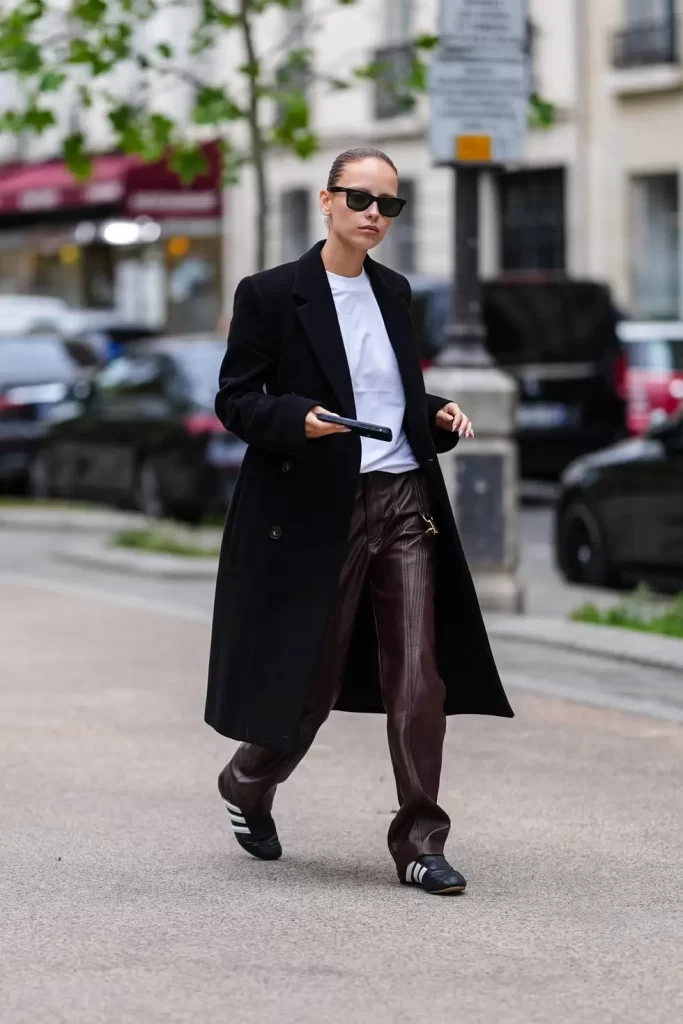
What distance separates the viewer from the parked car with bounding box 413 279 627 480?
20.8 metres

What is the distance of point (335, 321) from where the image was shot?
592 cm

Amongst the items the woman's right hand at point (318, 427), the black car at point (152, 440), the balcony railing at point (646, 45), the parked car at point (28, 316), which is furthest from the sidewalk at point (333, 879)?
the balcony railing at point (646, 45)

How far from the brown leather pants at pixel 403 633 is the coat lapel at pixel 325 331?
22cm

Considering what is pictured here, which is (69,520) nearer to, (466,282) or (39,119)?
(39,119)

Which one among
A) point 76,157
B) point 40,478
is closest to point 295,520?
point 76,157

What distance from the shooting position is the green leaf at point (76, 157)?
15.1m

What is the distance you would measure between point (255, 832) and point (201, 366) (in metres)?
12.1

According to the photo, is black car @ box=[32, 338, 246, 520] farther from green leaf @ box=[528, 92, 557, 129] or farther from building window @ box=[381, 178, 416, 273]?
building window @ box=[381, 178, 416, 273]

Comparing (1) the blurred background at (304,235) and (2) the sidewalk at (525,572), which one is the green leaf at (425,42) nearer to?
(1) the blurred background at (304,235)

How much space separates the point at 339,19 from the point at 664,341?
1505 centimetres

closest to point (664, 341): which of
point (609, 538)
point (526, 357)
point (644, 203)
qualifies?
point (526, 357)

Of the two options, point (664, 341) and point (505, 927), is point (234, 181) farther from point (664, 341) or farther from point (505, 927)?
point (505, 927)

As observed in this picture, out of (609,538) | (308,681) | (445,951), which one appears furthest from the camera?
(609,538)

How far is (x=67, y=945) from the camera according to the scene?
5.32 meters
